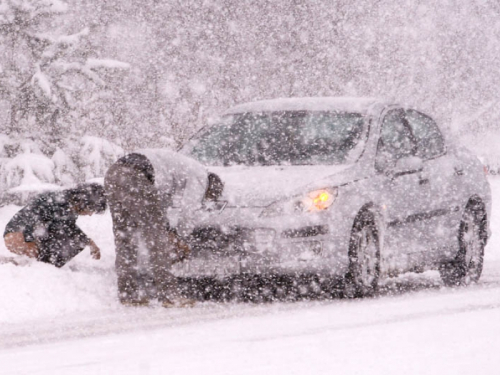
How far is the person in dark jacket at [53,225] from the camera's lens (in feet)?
33.4

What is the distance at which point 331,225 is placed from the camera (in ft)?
30.9

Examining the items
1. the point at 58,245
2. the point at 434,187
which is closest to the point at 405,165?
the point at 434,187

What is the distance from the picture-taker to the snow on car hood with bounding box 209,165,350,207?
9.42 meters

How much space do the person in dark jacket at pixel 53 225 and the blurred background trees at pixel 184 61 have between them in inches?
283

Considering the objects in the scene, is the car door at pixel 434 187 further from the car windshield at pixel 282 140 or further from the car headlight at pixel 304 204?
the car headlight at pixel 304 204

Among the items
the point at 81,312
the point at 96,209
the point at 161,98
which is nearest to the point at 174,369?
the point at 81,312

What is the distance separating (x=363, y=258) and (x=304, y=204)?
0.75 meters

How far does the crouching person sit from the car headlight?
1.64 feet

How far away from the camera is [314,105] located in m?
11.0

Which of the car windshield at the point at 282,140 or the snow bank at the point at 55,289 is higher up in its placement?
the car windshield at the point at 282,140

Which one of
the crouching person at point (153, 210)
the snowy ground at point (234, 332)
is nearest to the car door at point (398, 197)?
the snowy ground at point (234, 332)

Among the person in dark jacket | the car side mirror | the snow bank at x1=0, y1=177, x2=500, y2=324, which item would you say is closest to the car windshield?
the car side mirror

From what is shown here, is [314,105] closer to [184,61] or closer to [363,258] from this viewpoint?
[363,258]

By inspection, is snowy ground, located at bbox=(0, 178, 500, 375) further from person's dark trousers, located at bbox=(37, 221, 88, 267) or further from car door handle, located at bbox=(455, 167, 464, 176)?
car door handle, located at bbox=(455, 167, 464, 176)
